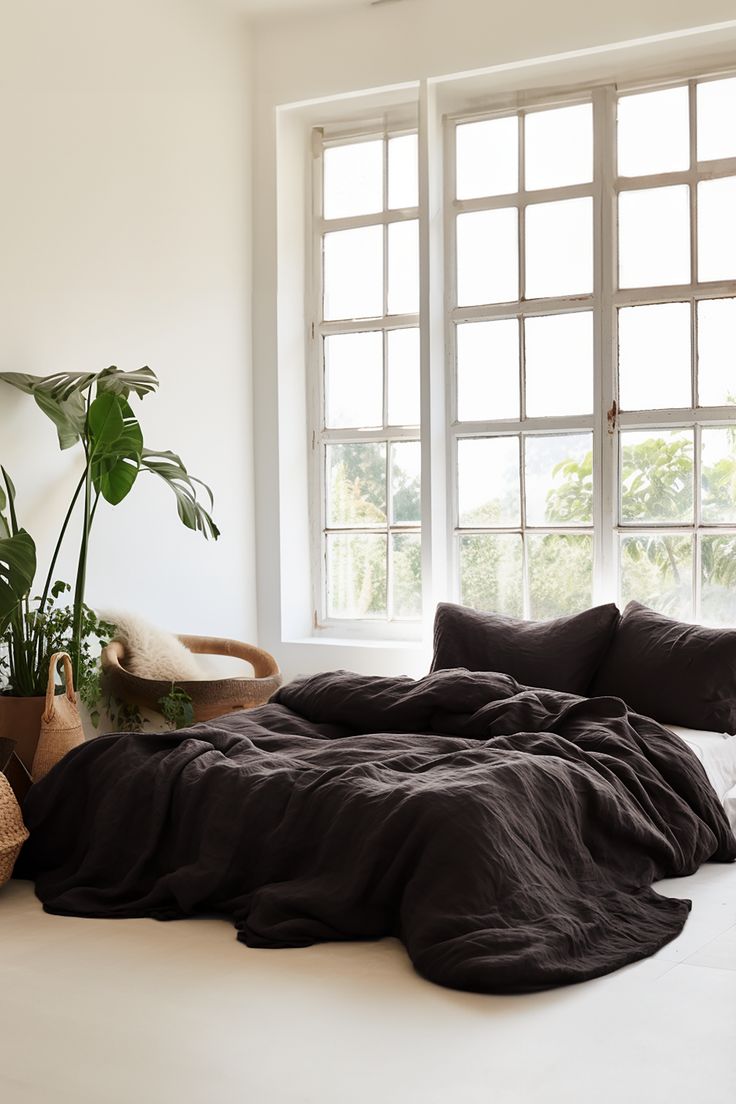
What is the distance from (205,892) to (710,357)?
325 centimetres

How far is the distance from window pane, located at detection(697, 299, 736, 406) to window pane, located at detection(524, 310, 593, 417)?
1.59ft

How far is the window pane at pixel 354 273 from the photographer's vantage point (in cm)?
575

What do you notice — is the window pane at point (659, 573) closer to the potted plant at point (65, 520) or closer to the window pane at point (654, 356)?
the window pane at point (654, 356)

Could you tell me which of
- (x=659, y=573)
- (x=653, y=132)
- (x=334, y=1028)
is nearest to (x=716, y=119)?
(x=653, y=132)

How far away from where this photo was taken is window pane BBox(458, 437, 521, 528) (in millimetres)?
5438

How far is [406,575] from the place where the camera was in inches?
→ 224

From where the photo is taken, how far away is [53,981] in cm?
249

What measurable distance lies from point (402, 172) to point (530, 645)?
2486 mm

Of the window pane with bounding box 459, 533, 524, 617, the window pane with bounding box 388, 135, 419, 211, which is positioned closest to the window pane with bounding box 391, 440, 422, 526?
the window pane with bounding box 459, 533, 524, 617

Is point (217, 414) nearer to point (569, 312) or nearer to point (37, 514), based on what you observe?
Answer: point (37, 514)

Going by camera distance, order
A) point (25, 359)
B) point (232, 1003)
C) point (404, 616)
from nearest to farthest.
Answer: point (232, 1003) < point (25, 359) < point (404, 616)

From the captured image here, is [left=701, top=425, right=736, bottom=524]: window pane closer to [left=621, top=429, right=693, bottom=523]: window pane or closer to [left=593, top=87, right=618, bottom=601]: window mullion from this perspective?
[left=621, top=429, right=693, bottom=523]: window pane

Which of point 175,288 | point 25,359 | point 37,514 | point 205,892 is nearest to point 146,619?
point 37,514

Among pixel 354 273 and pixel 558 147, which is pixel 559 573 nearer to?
pixel 354 273
